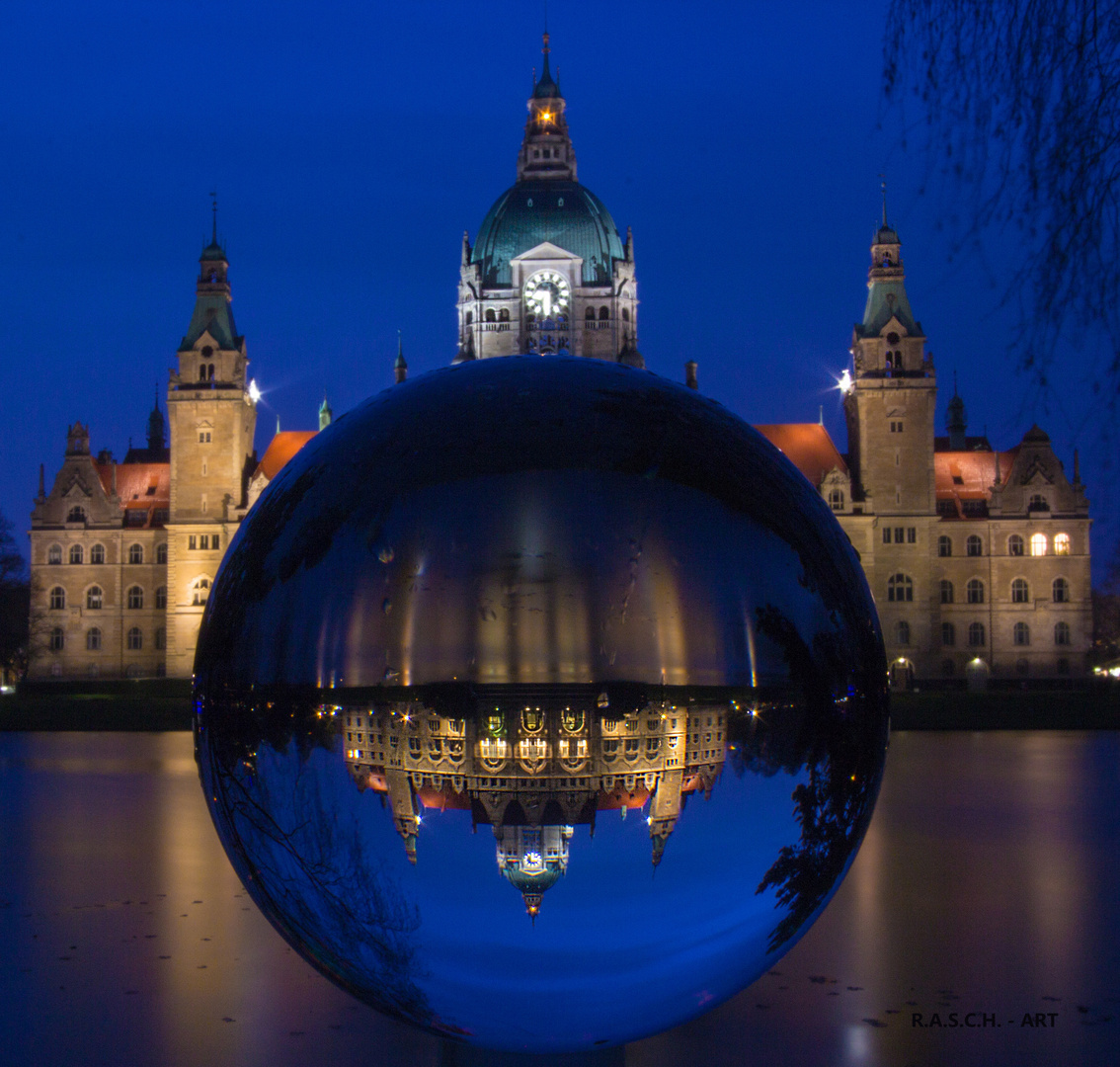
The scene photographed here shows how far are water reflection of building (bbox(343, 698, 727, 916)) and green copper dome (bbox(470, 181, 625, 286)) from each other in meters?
70.9

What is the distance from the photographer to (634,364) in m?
65.4

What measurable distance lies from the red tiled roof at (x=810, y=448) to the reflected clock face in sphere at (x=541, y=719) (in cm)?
6361

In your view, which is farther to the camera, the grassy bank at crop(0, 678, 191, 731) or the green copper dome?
the green copper dome

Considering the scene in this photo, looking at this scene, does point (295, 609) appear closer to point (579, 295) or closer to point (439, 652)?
point (439, 652)

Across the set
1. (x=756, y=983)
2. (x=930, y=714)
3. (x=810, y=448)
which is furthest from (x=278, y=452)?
(x=756, y=983)

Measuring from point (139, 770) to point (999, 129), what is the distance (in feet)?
58.4

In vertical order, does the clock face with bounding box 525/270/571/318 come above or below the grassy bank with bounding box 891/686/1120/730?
above

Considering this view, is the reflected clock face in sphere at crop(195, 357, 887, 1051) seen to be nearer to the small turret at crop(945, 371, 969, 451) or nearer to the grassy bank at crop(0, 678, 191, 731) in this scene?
the grassy bank at crop(0, 678, 191, 731)

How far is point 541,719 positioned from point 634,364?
63.3m

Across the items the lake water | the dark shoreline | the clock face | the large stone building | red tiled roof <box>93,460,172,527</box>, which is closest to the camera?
the lake water

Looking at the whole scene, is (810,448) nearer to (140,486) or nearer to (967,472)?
(967,472)

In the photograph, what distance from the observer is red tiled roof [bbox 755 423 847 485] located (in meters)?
67.8

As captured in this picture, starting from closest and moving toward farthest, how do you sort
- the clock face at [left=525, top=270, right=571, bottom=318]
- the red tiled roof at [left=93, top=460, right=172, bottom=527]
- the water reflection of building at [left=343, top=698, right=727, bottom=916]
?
the water reflection of building at [left=343, top=698, right=727, bottom=916] → the red tiled roof at [left=93, top=460, right=172, bottom=527] → the clock face at [left=525, top=270, right=571, bottom=318]

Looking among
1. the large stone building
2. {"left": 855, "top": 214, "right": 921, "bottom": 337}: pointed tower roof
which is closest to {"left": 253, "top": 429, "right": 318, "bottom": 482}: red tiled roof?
the large stone building
